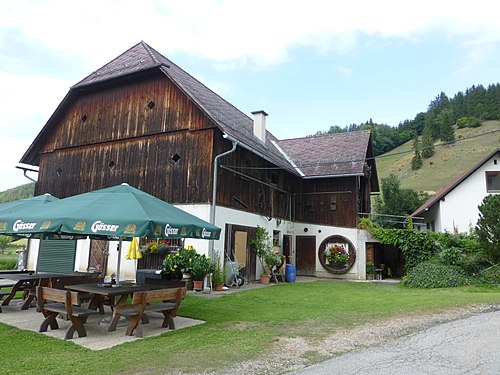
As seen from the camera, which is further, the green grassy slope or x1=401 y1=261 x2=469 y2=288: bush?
the green grassy slope

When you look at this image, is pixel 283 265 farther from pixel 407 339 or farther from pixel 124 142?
pixel 407 339

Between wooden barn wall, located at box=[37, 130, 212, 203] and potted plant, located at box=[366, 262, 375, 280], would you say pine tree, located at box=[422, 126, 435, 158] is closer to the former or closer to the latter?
potted plant, located at box=[366, 262, 375, 280]

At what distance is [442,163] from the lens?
60.5 meters

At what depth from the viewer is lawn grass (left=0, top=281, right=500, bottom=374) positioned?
456cm

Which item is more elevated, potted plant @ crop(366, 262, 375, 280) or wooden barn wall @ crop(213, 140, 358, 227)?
wooden barn wall @ crop(213, 140, 358, 227)

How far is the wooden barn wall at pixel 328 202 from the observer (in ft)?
58.9

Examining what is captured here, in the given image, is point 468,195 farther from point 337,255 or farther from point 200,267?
point 200,267

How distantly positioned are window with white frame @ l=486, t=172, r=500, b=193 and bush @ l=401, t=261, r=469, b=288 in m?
8.57

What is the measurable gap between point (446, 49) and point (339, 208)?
8.63 m

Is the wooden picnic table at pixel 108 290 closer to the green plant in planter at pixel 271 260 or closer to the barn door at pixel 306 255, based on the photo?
the green plant in planter at pixel 271 260

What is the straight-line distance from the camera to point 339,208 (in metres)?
18.1

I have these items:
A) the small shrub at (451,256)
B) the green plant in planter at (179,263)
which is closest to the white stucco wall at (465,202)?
the small shrub at (451,256)

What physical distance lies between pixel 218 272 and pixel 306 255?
25.4 feet

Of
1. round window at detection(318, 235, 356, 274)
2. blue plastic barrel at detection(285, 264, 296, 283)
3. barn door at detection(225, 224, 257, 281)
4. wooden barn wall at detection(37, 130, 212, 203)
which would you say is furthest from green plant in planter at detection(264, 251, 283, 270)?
wooden barn wall at detection(37, 130, 212, 203)
